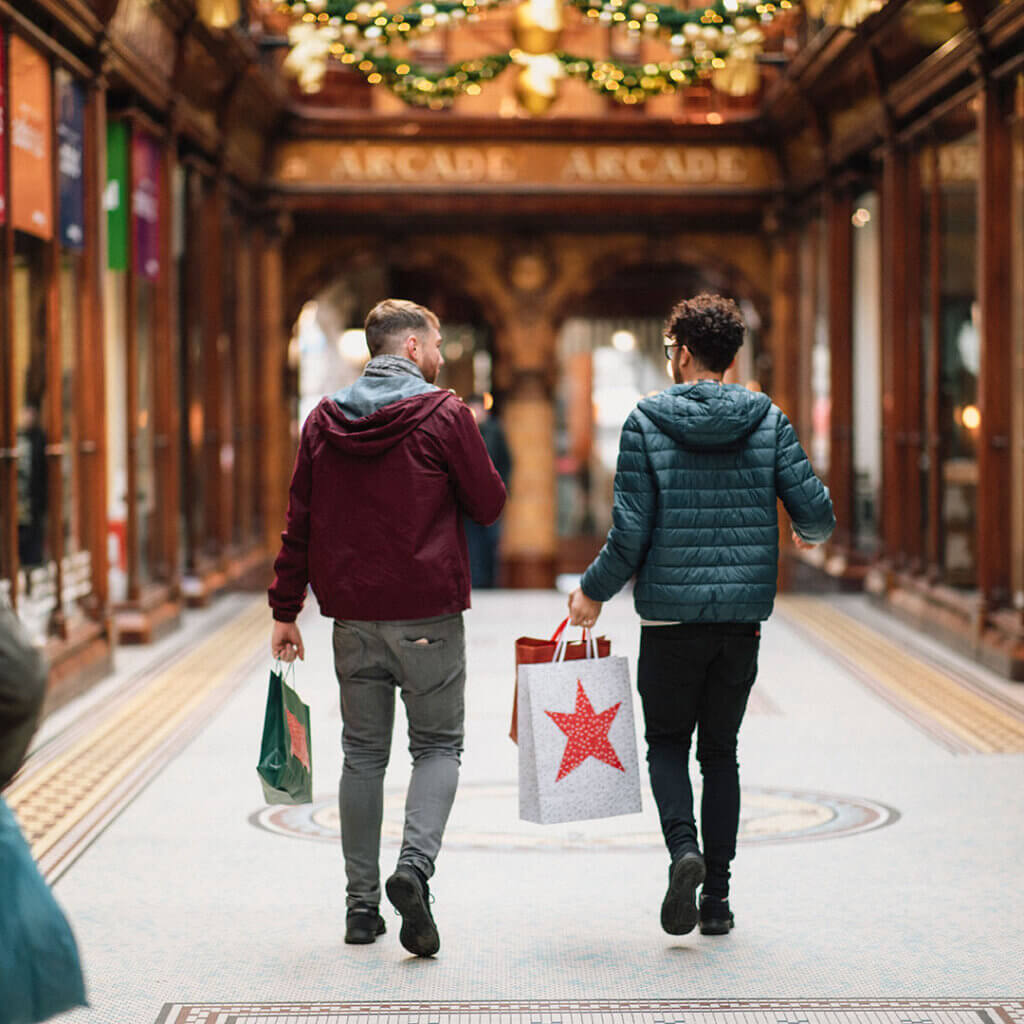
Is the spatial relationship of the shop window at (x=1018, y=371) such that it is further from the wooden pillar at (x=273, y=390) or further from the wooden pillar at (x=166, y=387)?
the wooden pillar at (x=273, y=390)

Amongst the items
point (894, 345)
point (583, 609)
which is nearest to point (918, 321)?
point (894, 345)

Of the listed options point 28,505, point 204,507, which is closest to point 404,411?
point 28,505

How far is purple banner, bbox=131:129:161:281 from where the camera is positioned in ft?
34.8

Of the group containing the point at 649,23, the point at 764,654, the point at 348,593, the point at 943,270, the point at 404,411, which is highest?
the point at 649,23

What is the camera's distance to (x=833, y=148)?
13344mm

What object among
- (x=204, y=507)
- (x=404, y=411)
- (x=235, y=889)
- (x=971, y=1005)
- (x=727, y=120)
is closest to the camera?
(x=971, y=1005)

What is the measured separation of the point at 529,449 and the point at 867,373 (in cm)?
391

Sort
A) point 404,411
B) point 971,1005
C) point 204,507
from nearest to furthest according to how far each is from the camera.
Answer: point 971,1005
point 404,411
point 204,507

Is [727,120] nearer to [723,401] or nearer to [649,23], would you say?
[649,23]

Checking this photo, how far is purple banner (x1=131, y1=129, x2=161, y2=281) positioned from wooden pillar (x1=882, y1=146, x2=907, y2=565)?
457 cm

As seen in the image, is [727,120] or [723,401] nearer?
[723,401]

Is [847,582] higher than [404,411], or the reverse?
[404,411]

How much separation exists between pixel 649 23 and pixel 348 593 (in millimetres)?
4982

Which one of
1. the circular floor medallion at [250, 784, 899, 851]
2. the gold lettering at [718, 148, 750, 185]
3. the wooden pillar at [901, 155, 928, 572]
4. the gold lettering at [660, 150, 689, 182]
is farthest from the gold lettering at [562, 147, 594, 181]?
the circular floor medallion at [250, 784, 899, 851]
